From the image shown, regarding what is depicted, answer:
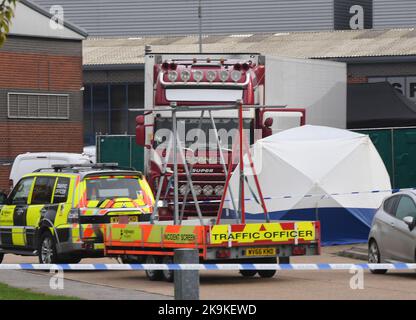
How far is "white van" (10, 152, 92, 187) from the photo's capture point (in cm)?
3475

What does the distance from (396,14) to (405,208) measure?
171 feet

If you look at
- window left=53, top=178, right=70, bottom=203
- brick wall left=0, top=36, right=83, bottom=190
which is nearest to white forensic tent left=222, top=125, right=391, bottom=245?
window left=53, top=178, right=70, bottom=203

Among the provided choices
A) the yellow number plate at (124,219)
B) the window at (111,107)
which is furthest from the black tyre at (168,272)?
the window at (111,107)

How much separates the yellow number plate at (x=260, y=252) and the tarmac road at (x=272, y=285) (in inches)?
17.7

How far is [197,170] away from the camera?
86.2ft

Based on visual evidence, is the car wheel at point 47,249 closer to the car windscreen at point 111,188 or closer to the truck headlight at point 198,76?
the car windscreen at point 111,188

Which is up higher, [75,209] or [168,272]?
[75,209]

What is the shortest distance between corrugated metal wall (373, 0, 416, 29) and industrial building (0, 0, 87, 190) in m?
23.3

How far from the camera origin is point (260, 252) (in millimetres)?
18375

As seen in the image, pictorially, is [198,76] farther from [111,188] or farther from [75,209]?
[75,209]

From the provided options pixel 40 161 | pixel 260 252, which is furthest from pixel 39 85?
pixel 260 252
